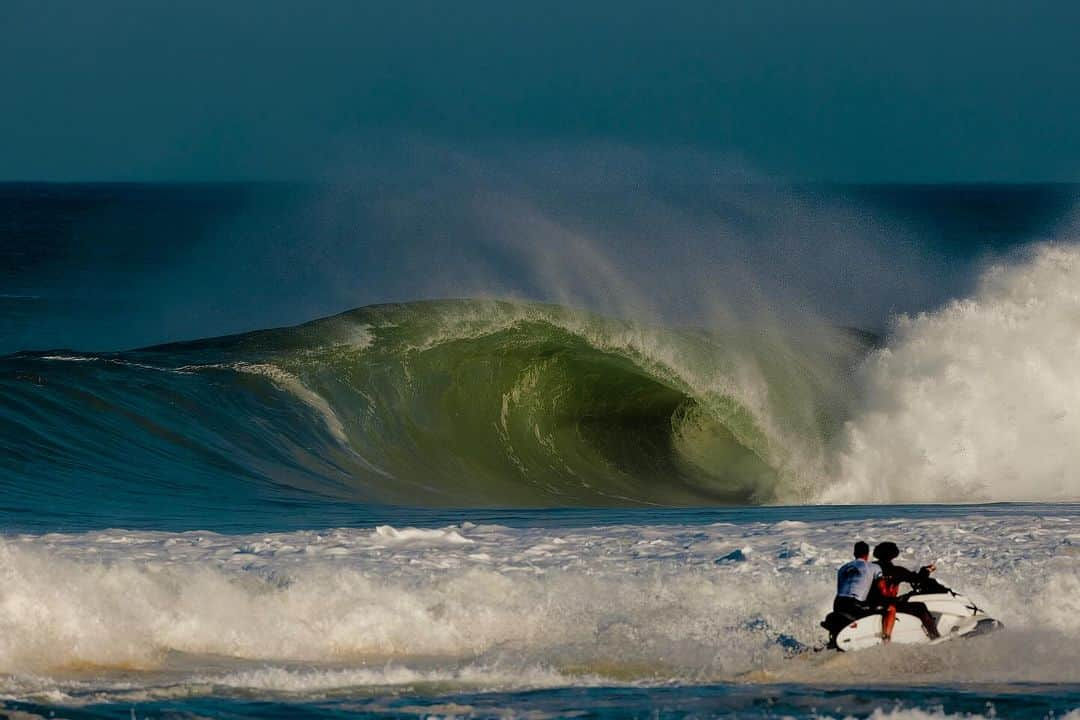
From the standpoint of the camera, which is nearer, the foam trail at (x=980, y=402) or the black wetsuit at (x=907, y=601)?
the black wetsuit at (x=907, y=601)

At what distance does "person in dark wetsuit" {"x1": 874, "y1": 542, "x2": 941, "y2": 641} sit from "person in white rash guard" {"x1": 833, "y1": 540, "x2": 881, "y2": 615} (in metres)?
0.07

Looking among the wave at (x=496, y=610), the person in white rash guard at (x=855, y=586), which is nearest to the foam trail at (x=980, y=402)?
the wave at (x=496, y=610)

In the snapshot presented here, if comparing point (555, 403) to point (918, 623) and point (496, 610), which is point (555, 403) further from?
point (918, 623)

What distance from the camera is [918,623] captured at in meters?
9.16

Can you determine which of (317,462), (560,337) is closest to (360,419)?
(317,462)

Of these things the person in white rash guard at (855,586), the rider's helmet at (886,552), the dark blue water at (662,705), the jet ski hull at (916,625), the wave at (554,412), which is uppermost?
the wave at (554,412)

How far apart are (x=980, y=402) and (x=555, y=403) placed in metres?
5.92

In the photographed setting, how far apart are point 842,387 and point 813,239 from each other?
1180 centimetres

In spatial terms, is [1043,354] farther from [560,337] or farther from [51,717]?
[51,717]

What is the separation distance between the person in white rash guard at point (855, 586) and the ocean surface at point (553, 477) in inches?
13.6

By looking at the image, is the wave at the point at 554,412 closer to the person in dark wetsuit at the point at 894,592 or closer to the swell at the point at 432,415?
the swell at the point at 432,415

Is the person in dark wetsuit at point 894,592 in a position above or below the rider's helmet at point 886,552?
below

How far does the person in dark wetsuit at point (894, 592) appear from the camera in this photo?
9.06m

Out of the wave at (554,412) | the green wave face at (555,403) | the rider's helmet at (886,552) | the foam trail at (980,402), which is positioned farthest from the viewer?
the green wave face at (555,403)
